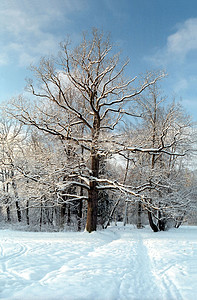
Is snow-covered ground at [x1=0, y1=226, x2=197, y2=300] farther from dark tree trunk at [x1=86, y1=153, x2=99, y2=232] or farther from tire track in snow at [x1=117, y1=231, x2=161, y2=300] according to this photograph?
dark tree trunk at [x1=86, y1=153, x2=99, y2=232]

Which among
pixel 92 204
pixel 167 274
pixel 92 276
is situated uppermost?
pixel 92 204

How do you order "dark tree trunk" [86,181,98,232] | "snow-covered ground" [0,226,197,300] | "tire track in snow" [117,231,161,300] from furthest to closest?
"dark tree trunk" [86,181,98,232] → "tire track in snow" [117,231,161,300] → "snow-covered ground" [0,226,197,300]

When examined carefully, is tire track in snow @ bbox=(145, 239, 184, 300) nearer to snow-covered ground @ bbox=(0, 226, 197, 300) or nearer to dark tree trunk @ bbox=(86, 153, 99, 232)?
snow-covered ground @ bbox=(0, 226, 197, 300)

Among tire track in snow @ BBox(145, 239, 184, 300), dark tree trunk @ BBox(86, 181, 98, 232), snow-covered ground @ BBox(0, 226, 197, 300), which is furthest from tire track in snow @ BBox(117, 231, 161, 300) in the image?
dark tree trunk @ BBox(86, 181, 98, 232)

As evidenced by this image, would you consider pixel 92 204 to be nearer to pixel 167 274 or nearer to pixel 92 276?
pixel 167 274

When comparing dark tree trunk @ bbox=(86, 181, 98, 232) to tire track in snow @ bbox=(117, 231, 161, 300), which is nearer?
tire track in snow @ bbox=(117, 231, 161, 300)

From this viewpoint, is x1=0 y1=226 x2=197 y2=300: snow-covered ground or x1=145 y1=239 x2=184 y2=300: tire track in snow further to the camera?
x1=145 y1=239 x2=184 y2=300: tire track in snow

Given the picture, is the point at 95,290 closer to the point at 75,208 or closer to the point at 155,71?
the point at 155,71

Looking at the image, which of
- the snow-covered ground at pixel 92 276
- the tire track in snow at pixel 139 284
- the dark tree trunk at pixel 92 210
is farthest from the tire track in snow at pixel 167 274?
the dark tree trunk at pixel 92 210

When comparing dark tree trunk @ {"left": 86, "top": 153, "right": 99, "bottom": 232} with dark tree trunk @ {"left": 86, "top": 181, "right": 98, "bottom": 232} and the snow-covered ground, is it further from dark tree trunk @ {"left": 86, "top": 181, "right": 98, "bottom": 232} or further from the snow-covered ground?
the snow-covered ground

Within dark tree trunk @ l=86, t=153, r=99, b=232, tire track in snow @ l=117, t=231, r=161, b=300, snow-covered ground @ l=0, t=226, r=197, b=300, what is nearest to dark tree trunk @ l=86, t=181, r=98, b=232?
dark tree trunk @ l=86, t=153, r=99, b=232

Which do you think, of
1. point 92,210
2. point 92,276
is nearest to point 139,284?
point 92,276

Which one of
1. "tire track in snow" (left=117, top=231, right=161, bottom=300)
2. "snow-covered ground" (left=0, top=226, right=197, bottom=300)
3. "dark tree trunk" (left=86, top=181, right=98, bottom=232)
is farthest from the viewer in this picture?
"dark tree trunk" (left=86, top=181, right=98, bottom=232)

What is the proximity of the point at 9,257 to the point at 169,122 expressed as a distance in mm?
10316
